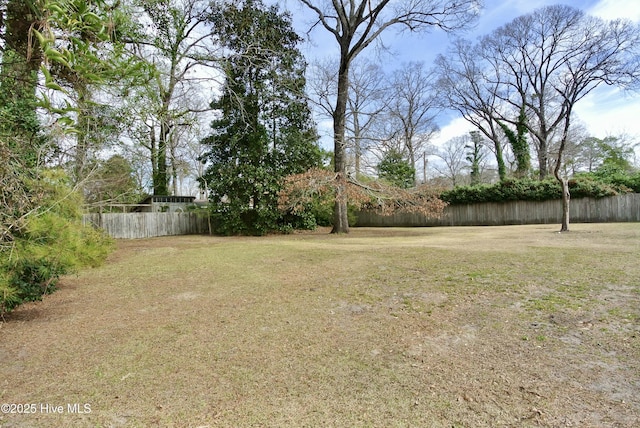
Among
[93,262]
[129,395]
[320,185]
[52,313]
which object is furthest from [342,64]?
[129,395]

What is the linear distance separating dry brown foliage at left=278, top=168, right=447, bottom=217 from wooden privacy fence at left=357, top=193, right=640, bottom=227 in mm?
7388

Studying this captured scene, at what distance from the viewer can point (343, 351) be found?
9.29ft

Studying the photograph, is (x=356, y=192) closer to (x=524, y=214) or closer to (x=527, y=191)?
(x=527, y=191)

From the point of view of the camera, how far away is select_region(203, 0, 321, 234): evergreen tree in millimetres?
15211

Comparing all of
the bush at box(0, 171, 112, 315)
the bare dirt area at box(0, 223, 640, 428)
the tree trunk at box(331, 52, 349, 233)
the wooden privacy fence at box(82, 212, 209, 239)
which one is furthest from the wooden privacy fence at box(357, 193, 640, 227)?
the bush at box(0, 171, 112, 315)

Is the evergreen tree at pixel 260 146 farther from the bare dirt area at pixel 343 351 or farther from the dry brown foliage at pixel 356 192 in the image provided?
the bare dirt area at pixel 343 351

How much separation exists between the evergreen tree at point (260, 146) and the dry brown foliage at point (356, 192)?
7.62 feet

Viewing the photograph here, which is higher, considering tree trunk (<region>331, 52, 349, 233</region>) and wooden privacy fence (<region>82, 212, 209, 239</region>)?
tree trunk (<region>331, 52, 349, 233</region>)

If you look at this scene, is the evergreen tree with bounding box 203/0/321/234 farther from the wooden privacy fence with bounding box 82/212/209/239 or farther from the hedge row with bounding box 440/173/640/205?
the hedge row with bounding box 440/173/640/205

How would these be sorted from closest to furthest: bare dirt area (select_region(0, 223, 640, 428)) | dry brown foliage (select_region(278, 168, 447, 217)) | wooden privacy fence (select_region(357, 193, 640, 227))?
bare dirt area (select_region(0, 223, 640, 428)), dry brown foliage (select_region(278, 168, 447, 217)), wooden privacy fence (select_region(357, 193, 640, 227))

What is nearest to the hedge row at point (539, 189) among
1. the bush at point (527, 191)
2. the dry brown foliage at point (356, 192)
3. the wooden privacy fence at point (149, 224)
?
the bush at point (527, 191)

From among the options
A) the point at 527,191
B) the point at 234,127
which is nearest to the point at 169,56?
the point at 234,127

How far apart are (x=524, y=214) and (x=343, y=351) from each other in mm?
19250

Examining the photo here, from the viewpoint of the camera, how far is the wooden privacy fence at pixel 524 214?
1589 centimetres
